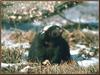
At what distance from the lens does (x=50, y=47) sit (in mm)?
6828

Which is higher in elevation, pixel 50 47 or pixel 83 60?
pixel 50 47

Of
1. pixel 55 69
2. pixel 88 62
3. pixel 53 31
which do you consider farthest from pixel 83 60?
pixel 53 31

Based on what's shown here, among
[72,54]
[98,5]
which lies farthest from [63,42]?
[98,5]

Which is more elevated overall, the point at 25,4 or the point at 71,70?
the point at 25,4

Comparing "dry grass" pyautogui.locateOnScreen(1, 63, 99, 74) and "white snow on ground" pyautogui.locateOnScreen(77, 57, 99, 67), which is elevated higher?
"white snow on ground" pyautogui.locateOnScreen(77, 57, 99, 67)

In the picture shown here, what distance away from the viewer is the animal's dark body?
6.82 meters

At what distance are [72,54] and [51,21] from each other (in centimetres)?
54

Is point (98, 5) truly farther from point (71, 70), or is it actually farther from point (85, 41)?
point (71, 70)

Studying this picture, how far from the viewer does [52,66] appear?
6.80 metres

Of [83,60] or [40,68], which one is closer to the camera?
[40,68]

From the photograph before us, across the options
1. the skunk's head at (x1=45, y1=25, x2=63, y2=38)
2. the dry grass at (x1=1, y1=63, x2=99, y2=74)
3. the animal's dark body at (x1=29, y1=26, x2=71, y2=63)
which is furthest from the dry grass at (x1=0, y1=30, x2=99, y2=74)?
the skunk's head at (x1=45, y1=25, x2=63, y2=38)

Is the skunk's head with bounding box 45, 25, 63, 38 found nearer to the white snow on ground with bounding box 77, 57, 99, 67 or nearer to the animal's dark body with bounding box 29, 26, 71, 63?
the animal's dark body with bounding box 29, 26, 71, 63

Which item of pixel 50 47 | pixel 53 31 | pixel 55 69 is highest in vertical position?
pixel 53 31

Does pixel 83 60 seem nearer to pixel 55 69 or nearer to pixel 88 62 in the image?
pixel 88 62
